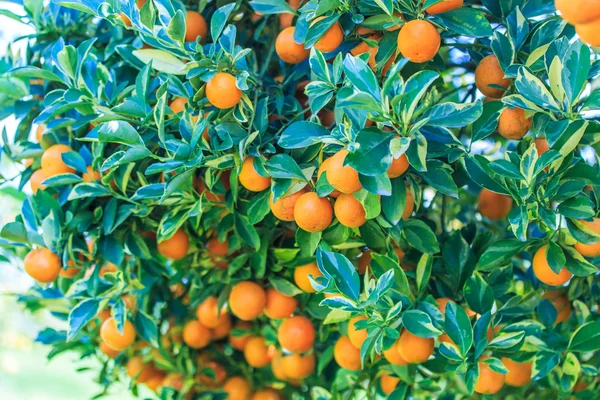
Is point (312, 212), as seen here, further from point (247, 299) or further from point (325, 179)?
point (247, 299)

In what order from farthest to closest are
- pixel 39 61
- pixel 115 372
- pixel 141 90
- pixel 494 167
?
pixel 115 372 → pixel 39 61 → pixel 141 90 → pixel 494 167

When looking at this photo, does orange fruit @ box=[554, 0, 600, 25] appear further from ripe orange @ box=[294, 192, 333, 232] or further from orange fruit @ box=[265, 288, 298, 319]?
orange fruit @ box=[265, 288, 298, 319]

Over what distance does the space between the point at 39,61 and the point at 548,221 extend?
2.68 feet

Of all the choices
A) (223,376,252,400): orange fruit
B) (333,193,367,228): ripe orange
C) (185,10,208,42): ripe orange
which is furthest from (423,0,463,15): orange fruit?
(223,376,252,400): orange fruit

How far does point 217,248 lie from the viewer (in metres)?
1.04

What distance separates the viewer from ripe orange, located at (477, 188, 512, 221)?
1103mm

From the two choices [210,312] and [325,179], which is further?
[210,312]

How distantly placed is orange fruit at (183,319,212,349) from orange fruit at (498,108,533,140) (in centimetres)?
64

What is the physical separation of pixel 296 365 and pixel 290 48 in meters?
0.56

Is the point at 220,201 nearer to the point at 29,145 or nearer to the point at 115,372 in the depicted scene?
the point at 29,145

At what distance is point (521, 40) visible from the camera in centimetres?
79

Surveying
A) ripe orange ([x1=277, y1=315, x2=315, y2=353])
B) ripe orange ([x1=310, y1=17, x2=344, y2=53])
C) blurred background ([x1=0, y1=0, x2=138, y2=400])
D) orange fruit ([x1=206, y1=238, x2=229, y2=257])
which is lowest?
blurred background ([x1=0, y1=0, x2=138, y2=400])

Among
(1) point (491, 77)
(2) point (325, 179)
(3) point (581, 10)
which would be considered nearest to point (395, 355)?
(2) point (325, 179)

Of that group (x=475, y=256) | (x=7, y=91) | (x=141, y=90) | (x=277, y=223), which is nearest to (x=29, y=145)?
(x=7, y=91)
